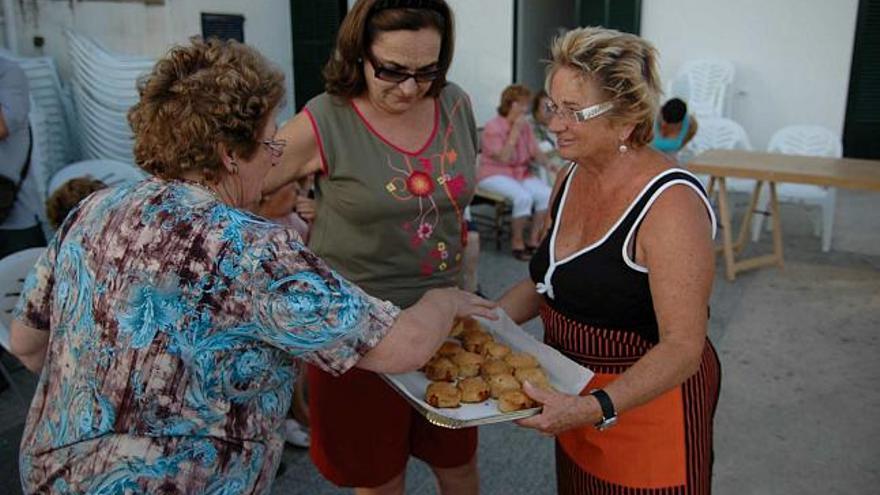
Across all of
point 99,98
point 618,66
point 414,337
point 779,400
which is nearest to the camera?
point 414,337

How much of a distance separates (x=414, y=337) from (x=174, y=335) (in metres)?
0.39

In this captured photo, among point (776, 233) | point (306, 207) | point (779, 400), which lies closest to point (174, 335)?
point (306, 207)

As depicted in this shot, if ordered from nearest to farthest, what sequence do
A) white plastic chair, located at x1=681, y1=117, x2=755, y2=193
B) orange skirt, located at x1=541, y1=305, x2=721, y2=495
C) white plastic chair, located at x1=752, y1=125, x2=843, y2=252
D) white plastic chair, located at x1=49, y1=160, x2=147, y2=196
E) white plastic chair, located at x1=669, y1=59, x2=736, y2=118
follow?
orange skirt, located at x1=541, y1=305, x2=721, y2=495, white plastic chair, located at x1=49, y1=160, x2=147, y2=196, white plastic chair, located at x1=752, y1=125, x2=843, y2=252, white plastic chair, located at x1=681, y1=117, x2=755, y2=193, white plastic chair, located at x1=669, y1=59, x2=736, y2=118

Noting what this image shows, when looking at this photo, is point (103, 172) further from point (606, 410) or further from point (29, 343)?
point (606, 410)

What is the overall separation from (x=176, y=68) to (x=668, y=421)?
1.19 metres

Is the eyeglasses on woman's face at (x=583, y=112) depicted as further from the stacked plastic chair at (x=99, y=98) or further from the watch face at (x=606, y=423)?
the stacked plastic chair at (x=99, y=98)

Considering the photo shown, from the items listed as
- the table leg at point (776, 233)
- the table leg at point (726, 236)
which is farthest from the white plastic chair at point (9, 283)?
the table leg at point (776, 233)

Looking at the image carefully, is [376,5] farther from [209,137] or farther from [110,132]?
[110,132]

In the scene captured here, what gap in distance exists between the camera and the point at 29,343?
1426 mm

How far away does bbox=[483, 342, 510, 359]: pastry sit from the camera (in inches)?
69.0

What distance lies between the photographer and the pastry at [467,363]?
170 centimetres

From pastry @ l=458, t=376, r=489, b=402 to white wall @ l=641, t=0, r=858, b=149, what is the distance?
307 inches

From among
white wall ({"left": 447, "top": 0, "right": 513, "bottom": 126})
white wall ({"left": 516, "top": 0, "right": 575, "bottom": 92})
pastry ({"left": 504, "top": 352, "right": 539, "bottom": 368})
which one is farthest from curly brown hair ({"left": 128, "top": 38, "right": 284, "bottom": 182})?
white wall ({"left": 516, "top": 0, "right": 575, "bottom": 92})

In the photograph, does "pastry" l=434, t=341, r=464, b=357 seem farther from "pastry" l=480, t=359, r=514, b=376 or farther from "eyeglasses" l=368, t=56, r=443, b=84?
"eyeglasses" l=368, t=56, r=443, b=84
